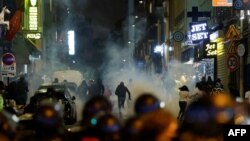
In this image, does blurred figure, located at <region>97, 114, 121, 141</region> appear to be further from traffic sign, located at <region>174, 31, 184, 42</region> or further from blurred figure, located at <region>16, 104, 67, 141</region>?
traffic sign, located at <region>174, 31, 184, 42</region>

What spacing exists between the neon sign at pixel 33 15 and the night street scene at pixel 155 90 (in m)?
0.07

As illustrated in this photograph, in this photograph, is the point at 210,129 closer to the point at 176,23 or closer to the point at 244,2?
the point at 244,2

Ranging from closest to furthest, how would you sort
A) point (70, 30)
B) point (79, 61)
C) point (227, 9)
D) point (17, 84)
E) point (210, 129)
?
point (210, 129)
point (17, 84)
point (227, 9)
point (79, 61)
point (70, 30)

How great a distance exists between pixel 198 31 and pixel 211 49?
2.09m

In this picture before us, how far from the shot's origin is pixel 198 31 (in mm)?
35938

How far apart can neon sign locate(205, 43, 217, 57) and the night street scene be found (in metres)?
0.09

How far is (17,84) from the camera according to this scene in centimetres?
2686

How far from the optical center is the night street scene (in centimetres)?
450

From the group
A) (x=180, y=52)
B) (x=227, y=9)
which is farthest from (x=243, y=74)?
(x=180, y=52)

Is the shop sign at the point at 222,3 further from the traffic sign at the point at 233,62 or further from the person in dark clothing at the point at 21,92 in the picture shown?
the person in dark clothing at the point at 21,92

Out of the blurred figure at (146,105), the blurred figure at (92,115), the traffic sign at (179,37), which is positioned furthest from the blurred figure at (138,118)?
the traffic sign at (179,37)

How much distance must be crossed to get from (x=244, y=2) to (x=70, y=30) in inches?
5107

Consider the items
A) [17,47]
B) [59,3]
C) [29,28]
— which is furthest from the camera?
[59,3]

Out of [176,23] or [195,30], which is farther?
[176,23]
